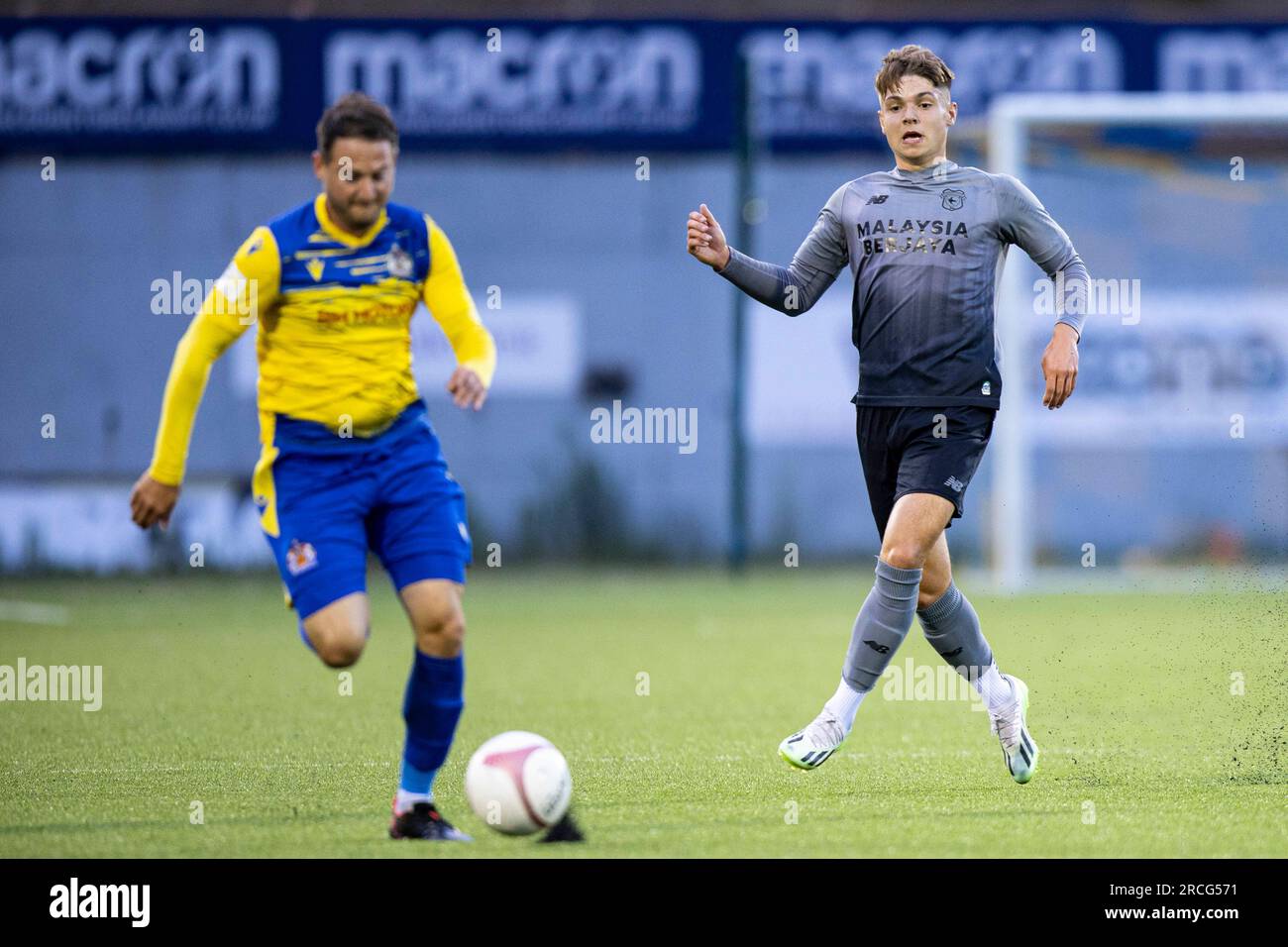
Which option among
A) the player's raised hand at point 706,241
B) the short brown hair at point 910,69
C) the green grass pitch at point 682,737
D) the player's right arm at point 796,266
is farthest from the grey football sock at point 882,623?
the short brown hair at point 910,69

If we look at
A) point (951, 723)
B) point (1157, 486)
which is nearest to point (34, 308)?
point (1157, 486)

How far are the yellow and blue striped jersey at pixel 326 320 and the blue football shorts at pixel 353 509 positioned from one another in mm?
67

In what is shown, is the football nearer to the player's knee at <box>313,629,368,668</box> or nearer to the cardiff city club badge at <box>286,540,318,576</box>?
the player's knee at <box>313,629,368,668</box>

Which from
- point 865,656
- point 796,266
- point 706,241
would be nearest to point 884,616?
point 865,656

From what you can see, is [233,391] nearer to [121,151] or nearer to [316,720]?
[121,151]

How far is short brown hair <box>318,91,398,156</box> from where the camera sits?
5336 mm

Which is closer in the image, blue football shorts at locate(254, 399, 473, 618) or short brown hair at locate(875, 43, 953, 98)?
blue football shorts at locate(254, 399, 473, 618)

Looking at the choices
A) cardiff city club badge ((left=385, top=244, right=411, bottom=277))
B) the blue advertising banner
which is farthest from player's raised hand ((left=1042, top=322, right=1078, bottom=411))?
the blue advertising banner

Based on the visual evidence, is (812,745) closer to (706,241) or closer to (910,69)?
(706,241)

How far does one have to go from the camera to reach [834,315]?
1892 cm

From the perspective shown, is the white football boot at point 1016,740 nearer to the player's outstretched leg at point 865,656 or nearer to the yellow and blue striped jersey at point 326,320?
the player's outstretched leg at point 865,656

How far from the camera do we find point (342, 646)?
5.31 meters

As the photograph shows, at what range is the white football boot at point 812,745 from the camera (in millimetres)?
6059
